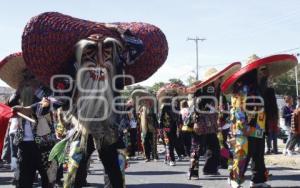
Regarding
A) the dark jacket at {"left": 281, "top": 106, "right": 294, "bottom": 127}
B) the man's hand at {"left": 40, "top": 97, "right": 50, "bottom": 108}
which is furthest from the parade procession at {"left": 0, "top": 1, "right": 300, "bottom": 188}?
the dark jacket at {"left": 281, "top": 106, "right": 294, "bottom": 127}

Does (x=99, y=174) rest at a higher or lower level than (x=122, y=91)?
lower

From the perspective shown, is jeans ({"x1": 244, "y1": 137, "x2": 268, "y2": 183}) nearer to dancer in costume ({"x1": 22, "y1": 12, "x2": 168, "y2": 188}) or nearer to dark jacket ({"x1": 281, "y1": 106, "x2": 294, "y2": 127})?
dancer in costume ({"x1": 22, "y1": 12, "x2": 168, "y2": 188})

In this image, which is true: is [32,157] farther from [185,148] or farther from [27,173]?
[185,148]

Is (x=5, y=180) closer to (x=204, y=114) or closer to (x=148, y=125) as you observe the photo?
(x=204, y=114)

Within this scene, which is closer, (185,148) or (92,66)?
(92,66)

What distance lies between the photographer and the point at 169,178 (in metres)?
9.55

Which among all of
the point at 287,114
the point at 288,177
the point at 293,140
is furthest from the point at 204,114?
the point at 287,114

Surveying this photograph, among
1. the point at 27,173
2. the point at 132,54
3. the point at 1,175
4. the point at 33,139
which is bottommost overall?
the point at 1,175

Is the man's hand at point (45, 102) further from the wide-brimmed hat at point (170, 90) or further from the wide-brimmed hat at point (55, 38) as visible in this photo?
the wide-brimmed hat at point (170, 90)

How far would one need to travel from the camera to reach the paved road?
8453 mm

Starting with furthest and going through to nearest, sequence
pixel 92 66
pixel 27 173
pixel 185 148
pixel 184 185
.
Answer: pixel 185 148 < pixel 184 185 < pixel 27 173 < pixel 92 66

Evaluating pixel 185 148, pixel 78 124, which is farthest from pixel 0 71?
pixel 185 148

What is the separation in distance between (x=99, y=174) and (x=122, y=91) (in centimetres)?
622

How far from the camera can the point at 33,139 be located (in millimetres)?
6285
